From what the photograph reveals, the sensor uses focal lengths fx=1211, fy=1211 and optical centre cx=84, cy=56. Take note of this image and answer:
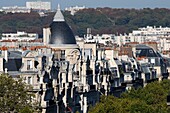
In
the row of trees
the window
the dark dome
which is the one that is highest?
the dark dome

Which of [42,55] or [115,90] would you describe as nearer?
[42,55]

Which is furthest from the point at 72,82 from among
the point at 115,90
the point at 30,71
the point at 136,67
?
the point at 136,67

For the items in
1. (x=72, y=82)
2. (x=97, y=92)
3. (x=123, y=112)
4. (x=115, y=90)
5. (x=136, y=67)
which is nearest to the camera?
(x=123, y=112)

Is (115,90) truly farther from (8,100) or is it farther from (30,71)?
(8,100)

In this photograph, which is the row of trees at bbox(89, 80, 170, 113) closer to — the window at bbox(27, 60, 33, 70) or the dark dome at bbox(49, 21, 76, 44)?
the window at bbox(27, 60, 33, 70)

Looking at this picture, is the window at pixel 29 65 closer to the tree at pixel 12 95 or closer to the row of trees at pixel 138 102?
the row of trees at pixel 138 102

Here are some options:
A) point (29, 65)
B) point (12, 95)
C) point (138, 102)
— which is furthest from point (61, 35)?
point (12, 95)

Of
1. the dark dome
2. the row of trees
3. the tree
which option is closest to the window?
the row of trees
